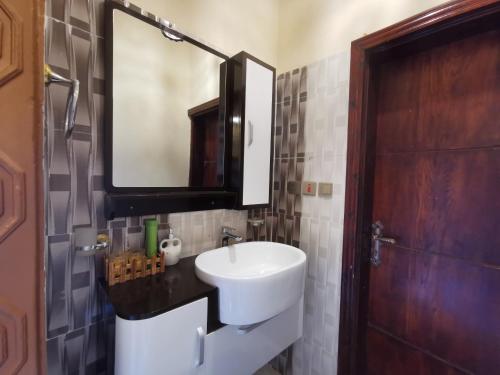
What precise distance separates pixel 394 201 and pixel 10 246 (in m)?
1.47

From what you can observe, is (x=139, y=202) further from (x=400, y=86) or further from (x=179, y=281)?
(x=400, y=86)

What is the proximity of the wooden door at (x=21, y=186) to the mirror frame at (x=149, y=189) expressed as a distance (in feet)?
2.12

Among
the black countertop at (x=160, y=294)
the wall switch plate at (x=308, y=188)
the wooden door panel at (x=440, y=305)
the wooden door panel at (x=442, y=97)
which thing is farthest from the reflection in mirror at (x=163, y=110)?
the wooden door panel at (x=440, y=305)

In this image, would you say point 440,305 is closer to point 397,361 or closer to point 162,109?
point 397,361

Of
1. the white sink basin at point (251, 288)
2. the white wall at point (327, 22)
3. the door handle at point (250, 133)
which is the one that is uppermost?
the white wall at point (327, 22)

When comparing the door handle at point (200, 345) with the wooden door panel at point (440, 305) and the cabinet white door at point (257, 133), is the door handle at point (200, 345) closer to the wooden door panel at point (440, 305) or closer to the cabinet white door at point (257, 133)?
the cabinet white door at point (257, 133)

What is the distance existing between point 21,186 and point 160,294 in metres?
0.69

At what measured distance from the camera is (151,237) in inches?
43.5

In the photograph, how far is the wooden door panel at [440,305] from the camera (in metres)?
1.05

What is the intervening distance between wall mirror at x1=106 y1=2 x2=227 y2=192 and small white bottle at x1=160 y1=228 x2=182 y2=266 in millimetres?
249

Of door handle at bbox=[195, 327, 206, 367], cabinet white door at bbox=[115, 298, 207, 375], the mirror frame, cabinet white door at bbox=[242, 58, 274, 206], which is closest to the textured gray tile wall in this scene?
the mirror frame

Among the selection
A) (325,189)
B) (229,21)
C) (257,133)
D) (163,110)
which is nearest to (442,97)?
(325,189)

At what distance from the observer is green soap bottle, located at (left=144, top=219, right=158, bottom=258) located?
1102mm

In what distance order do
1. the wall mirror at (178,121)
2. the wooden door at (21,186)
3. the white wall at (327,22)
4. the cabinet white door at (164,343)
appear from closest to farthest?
1. the wooden door at (21,186)
2. the cabinet white door at (164,343)
3. the wall mirror at (178,121)
4. the white wall at (327,22)
